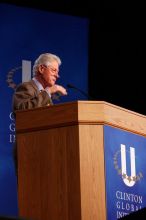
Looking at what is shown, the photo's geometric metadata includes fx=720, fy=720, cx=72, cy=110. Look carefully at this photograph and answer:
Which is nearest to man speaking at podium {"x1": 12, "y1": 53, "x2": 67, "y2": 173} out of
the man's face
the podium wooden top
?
the man's face

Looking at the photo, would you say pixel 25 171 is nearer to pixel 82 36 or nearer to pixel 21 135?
pixel 21 135

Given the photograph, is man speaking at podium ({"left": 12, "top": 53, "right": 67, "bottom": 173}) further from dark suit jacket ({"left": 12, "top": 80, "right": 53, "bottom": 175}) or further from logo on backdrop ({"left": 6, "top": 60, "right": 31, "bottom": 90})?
logo on backdrop ({"left": 6, "top": 60, "right": 31, "bottom": 90})

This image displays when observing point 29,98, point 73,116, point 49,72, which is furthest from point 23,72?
point 73,116

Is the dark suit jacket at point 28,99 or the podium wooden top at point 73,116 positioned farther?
the dark suit jacket at point 28,99

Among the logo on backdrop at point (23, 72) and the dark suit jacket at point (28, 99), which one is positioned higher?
the logo on backdrop at point (23, 72)

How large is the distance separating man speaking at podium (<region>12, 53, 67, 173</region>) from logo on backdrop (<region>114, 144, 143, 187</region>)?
687 millimetres

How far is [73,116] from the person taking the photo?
14.6 feet

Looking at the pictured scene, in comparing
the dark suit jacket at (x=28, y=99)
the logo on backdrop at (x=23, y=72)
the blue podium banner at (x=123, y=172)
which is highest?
the logo on backdrop at (x=23, y=72)

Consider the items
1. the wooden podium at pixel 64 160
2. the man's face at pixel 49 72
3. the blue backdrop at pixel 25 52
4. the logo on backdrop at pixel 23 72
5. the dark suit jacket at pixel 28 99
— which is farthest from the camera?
the logo on backdrop at pixel 23 72

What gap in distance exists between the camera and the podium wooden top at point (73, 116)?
4441 millimetres

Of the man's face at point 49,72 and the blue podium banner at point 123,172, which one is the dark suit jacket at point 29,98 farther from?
the blue podium banner at point 123,172

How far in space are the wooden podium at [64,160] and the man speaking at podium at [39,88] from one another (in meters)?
0.29

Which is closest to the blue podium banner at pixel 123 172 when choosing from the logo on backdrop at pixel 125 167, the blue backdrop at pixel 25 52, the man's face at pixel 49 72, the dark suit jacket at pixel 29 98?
the logo on backdrop at pixel 125 167

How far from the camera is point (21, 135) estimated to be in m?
4.61
